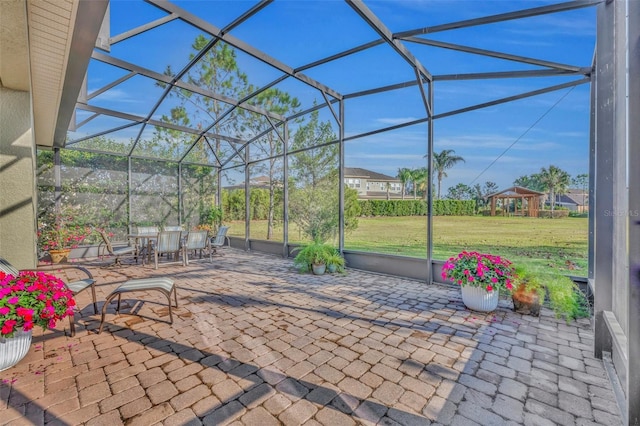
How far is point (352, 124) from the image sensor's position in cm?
643

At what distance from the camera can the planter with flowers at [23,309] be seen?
2.20m

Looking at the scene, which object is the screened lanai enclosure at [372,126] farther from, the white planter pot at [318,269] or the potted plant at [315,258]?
the white planter pot at [318,269]

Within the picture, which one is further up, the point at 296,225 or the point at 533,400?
the point at 296,225

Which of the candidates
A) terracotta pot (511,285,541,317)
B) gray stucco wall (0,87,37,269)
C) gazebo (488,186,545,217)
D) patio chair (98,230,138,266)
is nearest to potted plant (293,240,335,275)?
terracotta pot (511,285,541,317)

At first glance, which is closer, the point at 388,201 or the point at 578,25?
the point at 578,25

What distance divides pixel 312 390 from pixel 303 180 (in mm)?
6665

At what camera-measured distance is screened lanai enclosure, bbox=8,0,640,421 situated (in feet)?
9.04

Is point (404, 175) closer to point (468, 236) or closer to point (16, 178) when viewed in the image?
point (468, 236)

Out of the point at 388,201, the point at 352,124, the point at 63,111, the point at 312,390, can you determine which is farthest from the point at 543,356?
the point at 388,201

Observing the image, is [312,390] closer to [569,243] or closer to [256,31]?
[256,31]

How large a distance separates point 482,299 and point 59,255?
9677 millimetres

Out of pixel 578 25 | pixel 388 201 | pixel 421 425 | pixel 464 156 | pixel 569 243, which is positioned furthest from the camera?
→ pixel 388 201

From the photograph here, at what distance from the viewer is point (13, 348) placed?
2.36 meters

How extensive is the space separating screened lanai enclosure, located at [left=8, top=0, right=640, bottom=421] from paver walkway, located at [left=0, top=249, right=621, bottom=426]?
0.51 meters
